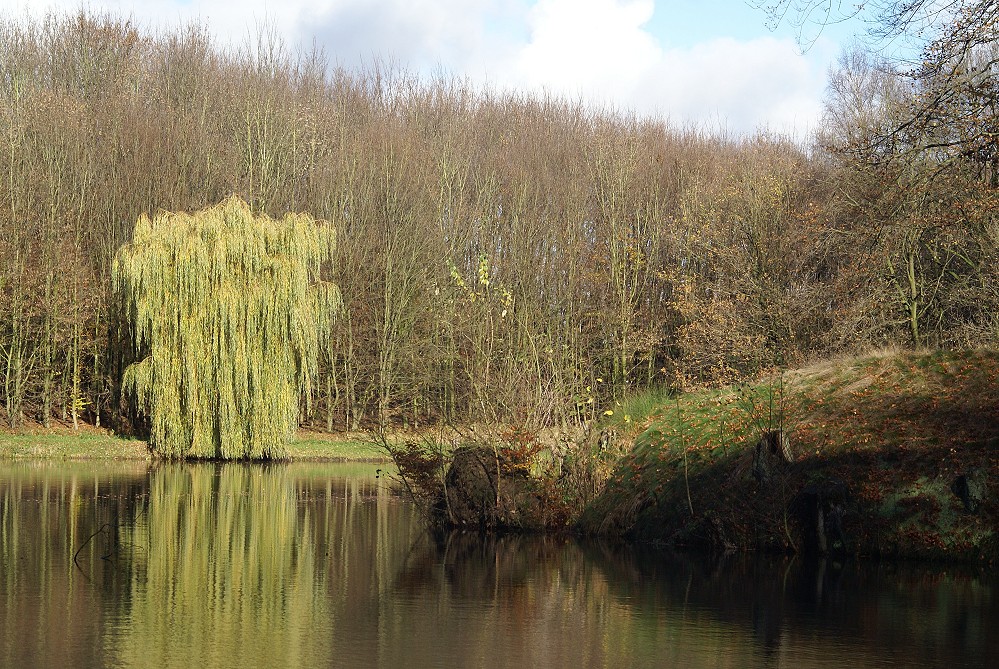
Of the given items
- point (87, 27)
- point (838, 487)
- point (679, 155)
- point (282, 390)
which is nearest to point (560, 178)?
point (679, 155)

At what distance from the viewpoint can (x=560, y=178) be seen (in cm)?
4797

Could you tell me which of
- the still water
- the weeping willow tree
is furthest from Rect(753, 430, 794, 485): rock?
the weeping willow tree

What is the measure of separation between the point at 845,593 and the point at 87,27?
45353 mm

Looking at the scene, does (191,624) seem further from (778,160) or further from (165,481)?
(778,160)

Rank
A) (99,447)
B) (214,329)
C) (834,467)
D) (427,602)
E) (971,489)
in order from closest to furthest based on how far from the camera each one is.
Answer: (427,602), (971,489), (834,467), (214,329), (99,447)

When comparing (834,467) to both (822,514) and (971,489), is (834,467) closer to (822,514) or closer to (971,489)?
(822,514)

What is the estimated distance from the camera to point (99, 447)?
36562 mm

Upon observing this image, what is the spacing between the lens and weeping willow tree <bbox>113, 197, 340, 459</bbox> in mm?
35094

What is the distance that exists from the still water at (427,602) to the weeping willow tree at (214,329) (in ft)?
53.5

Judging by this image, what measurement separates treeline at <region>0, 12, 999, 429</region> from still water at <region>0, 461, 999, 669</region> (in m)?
18.6

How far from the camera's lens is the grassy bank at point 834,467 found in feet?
49.6

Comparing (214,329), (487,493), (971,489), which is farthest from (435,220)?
(971,489)

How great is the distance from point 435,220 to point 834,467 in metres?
31.5

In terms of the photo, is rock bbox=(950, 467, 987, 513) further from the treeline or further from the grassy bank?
the treeline
